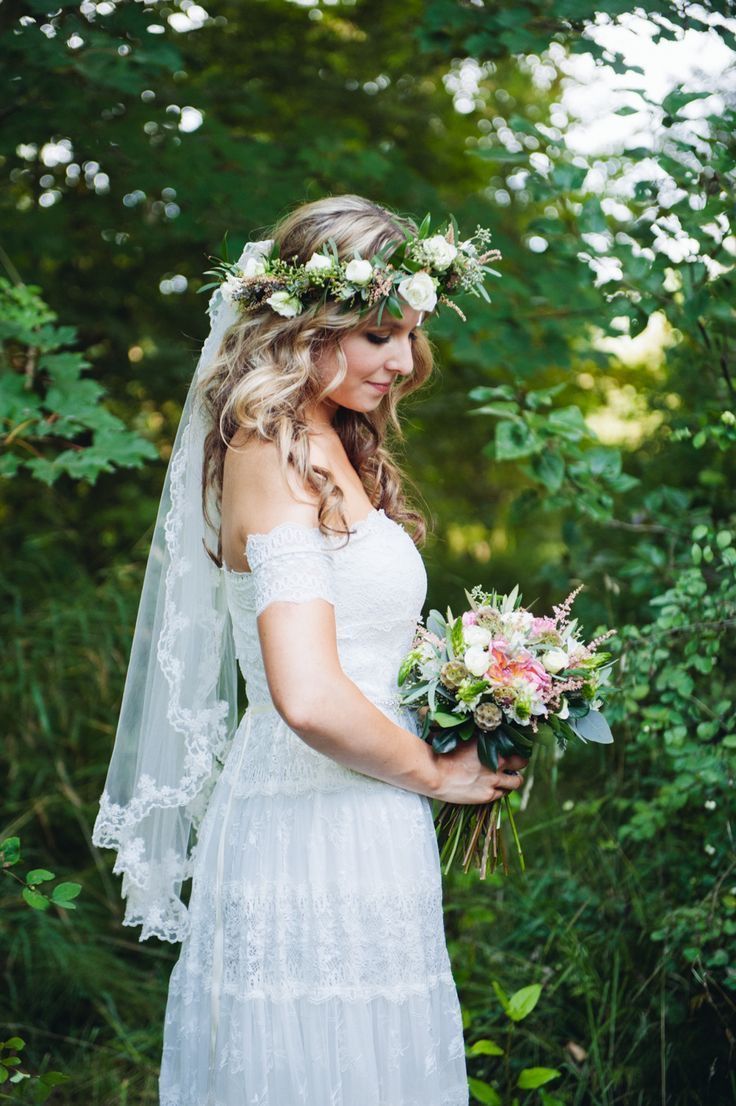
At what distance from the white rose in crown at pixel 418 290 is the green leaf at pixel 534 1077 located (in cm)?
212

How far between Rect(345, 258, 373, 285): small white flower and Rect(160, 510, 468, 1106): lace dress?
1.65ft

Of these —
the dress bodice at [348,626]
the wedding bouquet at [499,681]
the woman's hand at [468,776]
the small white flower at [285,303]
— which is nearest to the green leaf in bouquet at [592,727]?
the wedding bouquet at [499,681]

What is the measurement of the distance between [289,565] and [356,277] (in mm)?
638

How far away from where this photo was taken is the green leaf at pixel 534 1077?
276 centimetres

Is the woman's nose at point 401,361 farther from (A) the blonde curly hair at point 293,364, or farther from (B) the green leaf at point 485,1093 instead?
(B) the green leaf at point 485,1093

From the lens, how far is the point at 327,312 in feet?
7.03

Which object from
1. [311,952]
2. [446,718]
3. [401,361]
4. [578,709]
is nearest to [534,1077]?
[311,952]

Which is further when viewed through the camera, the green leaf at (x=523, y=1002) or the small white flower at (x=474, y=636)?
the green leaf at (x=523, y=1002)

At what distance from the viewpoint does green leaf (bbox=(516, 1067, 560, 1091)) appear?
276 centimetres

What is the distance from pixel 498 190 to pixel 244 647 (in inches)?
245

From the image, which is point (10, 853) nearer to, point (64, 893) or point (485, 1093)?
point (64, 893)

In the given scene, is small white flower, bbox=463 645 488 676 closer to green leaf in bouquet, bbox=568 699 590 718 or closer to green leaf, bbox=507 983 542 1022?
green leaf in bouquet, bbox=568 699 590 718

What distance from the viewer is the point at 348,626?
6.95 ft

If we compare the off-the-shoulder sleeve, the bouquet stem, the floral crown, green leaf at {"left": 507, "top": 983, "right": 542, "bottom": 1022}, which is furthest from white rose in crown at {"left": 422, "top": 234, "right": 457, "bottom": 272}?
green leaf at {"left": 507, "top": 983, "right": 542, "bottom": 1022}
